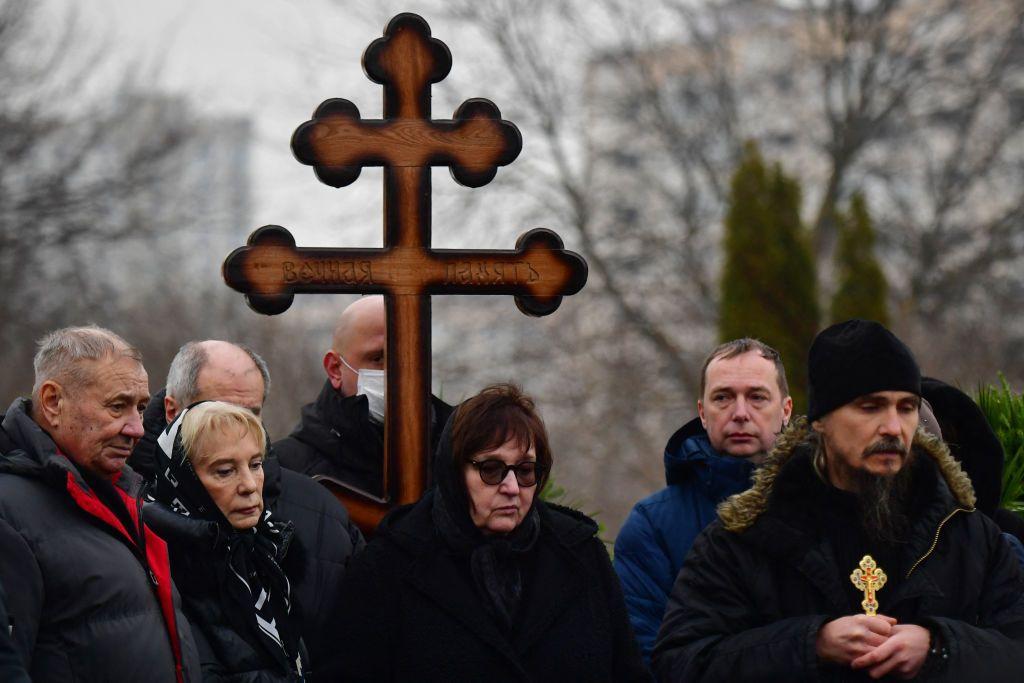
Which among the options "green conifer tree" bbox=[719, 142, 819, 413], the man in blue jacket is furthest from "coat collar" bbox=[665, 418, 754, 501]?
"green conifer tree" bbox=[719, 142, 819, 413]

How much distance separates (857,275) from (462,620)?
14540 mm

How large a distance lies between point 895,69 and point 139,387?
23.4m

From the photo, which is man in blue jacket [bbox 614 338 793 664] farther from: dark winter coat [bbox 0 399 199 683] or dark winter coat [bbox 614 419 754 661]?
dark winter coat [bbox 0 399 199 683]

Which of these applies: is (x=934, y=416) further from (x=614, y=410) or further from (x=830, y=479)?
(x=614, y=410)

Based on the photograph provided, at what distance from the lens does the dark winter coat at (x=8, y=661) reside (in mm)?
3299

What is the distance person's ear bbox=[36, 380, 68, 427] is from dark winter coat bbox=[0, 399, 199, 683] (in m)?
0.05

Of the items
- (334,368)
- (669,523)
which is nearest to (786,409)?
(669,523)

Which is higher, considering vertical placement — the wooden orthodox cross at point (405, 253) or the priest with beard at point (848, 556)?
the wooden orthodox cross at point (405, 253)

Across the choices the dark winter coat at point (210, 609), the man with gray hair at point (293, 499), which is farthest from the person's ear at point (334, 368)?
the dark winter coat at point (210, 609)

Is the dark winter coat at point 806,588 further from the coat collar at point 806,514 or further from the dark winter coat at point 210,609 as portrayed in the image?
the dark winter coat at point 210,609

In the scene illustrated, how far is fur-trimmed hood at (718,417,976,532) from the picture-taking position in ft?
13.8

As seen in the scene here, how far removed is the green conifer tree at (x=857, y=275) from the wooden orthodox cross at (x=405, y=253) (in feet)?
40.6

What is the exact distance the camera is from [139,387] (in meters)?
4.07

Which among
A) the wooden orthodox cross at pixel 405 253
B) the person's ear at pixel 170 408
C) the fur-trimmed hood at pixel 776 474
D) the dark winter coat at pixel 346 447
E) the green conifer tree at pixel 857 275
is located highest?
the green conifer tree at pixel 857 275
